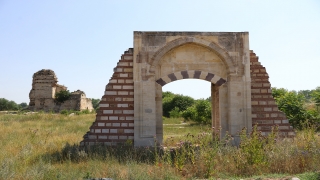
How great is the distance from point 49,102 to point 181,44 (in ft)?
72.4

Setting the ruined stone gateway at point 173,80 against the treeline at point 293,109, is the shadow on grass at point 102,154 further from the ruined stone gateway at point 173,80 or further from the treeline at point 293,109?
the treeline at point 293,109

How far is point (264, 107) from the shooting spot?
27.8 feet

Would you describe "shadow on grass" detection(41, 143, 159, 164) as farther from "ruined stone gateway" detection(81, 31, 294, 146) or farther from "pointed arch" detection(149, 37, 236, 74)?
"pointed arch" detection(149, 37, 236, 74)

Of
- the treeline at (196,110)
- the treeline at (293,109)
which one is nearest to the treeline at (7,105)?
the treeline at (196,110)

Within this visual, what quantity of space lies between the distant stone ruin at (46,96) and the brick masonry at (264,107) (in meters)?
22.2

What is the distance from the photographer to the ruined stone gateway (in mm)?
8141

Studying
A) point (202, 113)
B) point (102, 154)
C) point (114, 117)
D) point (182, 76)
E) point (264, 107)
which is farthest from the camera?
point (202, 113)

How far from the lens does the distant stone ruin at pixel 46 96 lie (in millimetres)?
26953

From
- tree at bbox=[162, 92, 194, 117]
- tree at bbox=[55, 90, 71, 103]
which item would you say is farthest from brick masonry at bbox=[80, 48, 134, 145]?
tree at bbox=[162, 92, 194, 117]

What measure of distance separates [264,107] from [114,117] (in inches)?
168

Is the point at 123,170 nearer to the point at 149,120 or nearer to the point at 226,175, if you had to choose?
the point at 226,175

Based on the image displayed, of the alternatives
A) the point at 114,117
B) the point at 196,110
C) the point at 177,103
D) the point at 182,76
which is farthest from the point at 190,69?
the point at 177,103

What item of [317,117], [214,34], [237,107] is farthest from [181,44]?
[317,117]

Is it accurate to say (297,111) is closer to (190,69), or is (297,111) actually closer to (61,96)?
(190,69)
